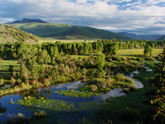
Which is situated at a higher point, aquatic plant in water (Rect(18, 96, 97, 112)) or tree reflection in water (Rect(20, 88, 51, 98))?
tree reflection in water (Rect(20, 88, 51, 98))

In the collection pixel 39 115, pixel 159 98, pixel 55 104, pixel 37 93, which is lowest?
pixel 55 104

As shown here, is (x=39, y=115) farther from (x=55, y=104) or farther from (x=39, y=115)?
(x=55, y=104)

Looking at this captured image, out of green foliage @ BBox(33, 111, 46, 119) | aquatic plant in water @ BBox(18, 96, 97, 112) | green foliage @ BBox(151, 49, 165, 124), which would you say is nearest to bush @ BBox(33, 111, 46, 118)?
green foliage @ BBox(33, 111, 46, 119)

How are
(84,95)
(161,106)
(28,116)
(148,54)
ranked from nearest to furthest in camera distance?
(161,106), (28,116), (84,95), (148,54)

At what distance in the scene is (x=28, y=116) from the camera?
37.5m

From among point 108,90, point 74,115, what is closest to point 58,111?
point 74,115

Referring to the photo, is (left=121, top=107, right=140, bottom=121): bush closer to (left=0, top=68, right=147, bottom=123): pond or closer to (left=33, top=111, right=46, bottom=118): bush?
(left=0, top=68, right=147, bottom=123): pond

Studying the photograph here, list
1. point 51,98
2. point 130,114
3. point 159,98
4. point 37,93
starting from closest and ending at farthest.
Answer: point 159,98, point 130,114, point 51,98, point 37,93

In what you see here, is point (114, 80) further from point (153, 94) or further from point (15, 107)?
point (15, 107)

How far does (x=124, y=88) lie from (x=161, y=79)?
29481 millimetres

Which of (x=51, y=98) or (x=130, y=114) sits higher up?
(x=130, y=114)

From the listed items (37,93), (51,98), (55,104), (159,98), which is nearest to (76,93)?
(51,98)

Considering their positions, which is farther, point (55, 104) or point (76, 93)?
point (76, 93)

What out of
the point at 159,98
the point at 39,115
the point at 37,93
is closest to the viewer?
the point at 159,98
